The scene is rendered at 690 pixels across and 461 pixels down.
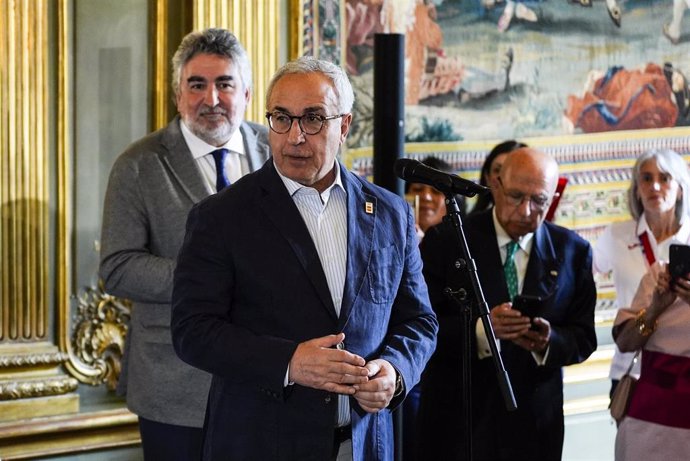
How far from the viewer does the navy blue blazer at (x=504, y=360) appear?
12.4ft

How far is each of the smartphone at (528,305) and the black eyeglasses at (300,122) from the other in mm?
1237

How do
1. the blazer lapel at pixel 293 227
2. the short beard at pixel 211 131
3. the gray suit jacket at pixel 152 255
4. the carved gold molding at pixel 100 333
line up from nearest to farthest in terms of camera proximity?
the blazer lapel at pixel 293 227, the gray suit jacket at pixel 152 255, the short beard at pixel 211 131, the carved gold molding at pixel 100 333

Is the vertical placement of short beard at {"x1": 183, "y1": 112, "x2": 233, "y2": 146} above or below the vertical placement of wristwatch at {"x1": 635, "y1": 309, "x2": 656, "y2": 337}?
above

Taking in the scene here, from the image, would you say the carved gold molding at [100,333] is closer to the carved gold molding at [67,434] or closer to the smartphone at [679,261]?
the carved gold molding at [67,434]

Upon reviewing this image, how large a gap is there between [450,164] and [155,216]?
2.26 metres

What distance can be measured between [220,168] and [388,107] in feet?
2.52

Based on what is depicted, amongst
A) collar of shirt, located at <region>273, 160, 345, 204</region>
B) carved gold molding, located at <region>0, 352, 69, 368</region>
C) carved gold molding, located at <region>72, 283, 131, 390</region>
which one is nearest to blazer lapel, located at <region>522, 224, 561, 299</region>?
collar of shirt, located at <region>273, 160, 345, 204</region>

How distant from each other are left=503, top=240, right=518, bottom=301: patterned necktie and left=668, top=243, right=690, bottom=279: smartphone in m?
0.52

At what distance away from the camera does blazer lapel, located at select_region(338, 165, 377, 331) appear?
2684 mm

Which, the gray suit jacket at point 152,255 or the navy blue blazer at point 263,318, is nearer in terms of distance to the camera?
the navy blue blazer at point 263,318

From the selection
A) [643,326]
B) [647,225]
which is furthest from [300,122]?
[647,225]

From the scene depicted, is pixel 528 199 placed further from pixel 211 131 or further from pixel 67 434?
pixel 67 434

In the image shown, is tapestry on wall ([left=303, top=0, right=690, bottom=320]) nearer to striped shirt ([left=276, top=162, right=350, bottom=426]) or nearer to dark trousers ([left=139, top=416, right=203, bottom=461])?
dark trousers ([left=139, top=416, right=203, bottom=461])

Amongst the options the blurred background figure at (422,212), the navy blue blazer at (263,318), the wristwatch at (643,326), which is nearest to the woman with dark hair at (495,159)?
the blurred background figure at (422,212)
